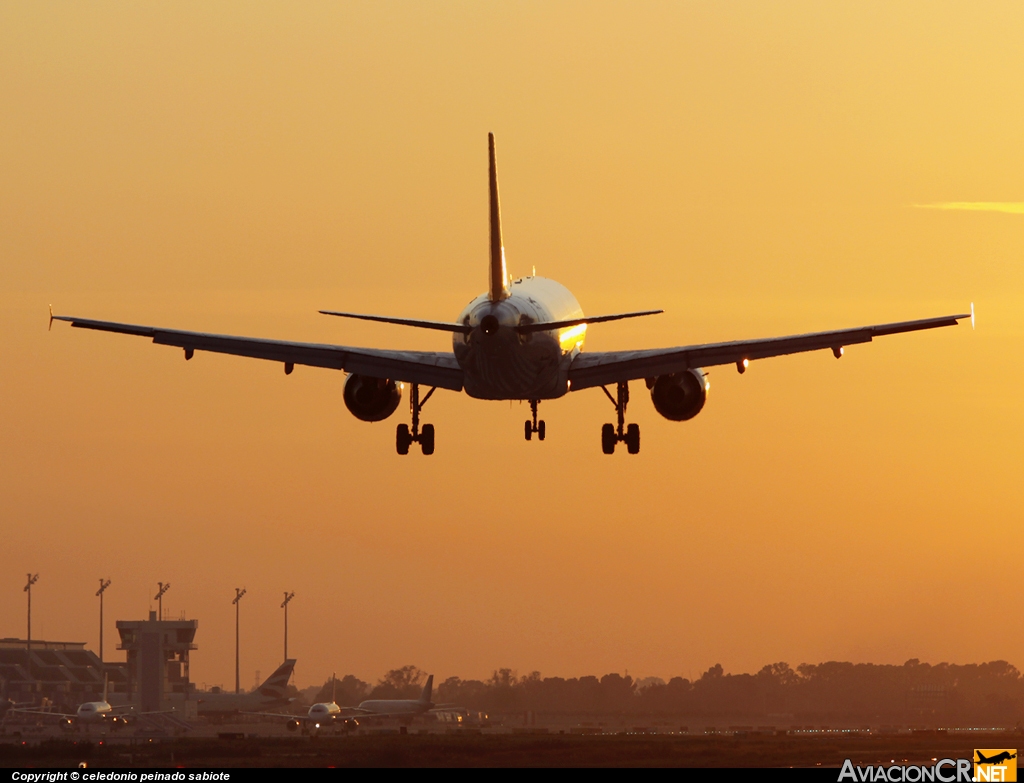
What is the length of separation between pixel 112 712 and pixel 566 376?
451 ft

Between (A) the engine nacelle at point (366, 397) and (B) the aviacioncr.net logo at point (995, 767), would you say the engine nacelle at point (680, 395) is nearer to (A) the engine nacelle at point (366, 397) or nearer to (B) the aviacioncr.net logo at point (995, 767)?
(A) the engine nacelle at point (366, 397)

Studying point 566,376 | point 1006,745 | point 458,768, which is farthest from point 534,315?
point 1006,745

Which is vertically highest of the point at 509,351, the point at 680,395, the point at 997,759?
the point at 509,351

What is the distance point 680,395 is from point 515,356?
10548 mm

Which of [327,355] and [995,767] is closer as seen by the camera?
[327,355]

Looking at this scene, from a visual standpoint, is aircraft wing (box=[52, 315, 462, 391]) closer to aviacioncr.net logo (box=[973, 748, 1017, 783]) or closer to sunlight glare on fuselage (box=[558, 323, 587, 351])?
sunlight glare on fuselage (box=[558, 323, 587, 351])

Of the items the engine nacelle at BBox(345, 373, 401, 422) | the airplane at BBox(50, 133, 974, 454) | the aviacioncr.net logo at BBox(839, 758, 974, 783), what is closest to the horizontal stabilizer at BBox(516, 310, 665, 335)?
the airplane at BBox(50, 133, 974, 454)

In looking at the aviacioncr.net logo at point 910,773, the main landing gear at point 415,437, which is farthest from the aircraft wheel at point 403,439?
→ the aviacioncr.net logo at point 910,773

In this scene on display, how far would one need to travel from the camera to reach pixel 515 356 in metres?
63.4

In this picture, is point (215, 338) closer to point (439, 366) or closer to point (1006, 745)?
point (439, 366)

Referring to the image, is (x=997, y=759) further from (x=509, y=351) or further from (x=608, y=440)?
(x=509, y=351)

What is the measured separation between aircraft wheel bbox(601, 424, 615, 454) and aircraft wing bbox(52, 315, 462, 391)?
8642mm

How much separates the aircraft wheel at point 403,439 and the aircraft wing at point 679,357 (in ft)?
25.7

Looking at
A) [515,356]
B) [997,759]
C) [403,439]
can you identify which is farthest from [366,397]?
[997,759]
